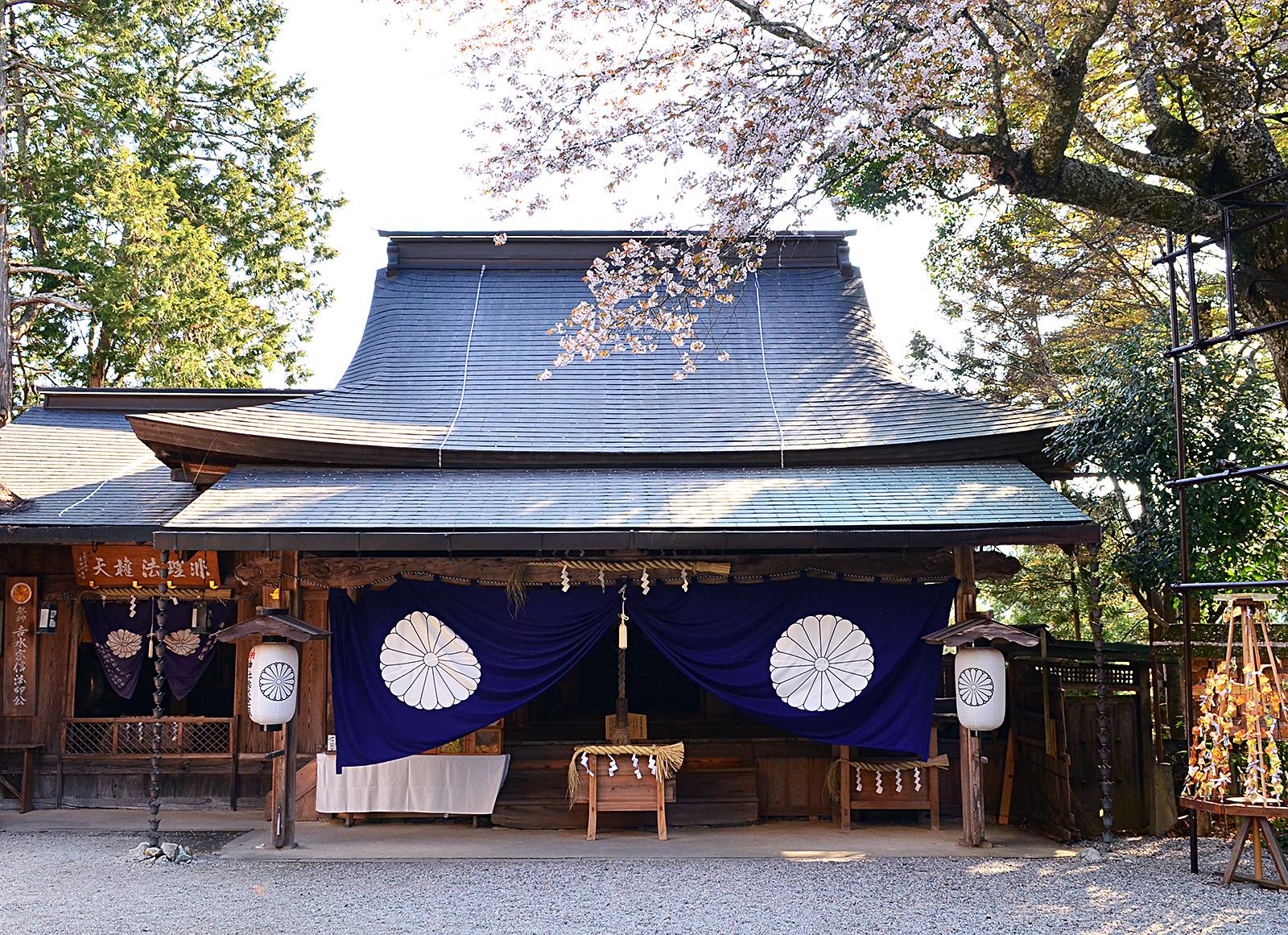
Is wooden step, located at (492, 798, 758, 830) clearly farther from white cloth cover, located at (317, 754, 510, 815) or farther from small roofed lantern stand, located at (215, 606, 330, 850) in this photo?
small roofed lantern stand, located at (215, 606, 330, 850)

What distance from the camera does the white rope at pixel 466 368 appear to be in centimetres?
978

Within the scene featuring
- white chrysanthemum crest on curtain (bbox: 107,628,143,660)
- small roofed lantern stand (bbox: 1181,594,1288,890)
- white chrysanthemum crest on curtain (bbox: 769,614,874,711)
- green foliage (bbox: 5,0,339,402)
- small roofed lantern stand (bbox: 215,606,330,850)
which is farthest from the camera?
green foliage (bbox: 5,0,339,402)

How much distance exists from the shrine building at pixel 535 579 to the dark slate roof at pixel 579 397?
0.14 ft

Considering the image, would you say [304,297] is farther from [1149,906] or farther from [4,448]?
[1149,906]

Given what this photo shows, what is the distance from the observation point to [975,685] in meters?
8.09

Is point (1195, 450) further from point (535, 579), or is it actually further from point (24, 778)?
point (24, 778)

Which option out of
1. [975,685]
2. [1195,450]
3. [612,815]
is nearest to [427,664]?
[612,815]

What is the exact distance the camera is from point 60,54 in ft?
57.8

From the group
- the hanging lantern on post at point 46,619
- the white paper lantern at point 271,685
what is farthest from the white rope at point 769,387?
the hanging lantern on post at point 46,619

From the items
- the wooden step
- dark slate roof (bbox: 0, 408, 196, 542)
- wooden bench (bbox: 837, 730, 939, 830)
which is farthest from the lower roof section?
the wooden step

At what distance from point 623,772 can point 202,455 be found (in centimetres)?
465

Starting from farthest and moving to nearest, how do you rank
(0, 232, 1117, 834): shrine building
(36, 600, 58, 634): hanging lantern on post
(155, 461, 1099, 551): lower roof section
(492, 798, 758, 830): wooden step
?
(36, 600, 58, 634): hanging lantern on post → (492, 798, 758, 830): wooden step → (0, 232, 1117, 834): shrine building → (155, 461, 1099, 551): lower roof section

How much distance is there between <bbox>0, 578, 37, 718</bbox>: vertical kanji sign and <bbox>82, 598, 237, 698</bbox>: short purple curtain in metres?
0.56

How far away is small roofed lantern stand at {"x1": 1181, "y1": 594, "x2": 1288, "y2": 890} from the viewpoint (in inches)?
278
